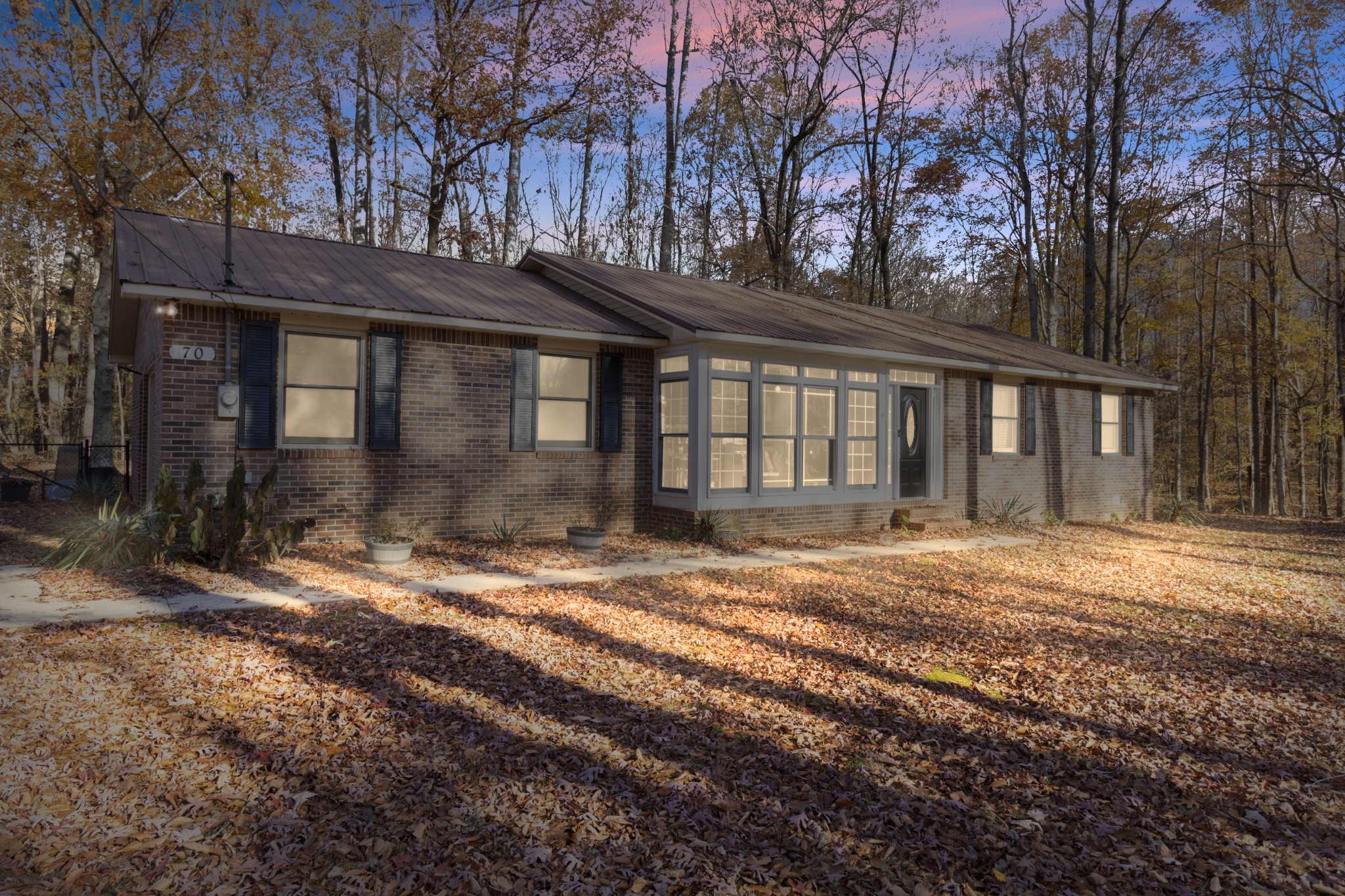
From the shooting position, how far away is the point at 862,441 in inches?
484

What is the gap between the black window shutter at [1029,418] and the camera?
14211 mm

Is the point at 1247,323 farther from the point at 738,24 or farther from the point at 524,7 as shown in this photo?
the point at 524,7

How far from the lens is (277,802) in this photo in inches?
119

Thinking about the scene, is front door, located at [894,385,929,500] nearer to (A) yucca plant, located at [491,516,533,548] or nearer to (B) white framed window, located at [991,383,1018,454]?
(B) white framed window, located at [991,383,1018,454]

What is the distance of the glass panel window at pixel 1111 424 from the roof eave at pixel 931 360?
395 mm

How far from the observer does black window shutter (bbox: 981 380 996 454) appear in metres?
13.3

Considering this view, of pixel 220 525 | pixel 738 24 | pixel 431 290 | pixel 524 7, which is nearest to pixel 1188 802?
pixel 220 525

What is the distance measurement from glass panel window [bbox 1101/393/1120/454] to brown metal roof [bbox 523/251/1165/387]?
59 centimetres

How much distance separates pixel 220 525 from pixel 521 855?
5.77 metres

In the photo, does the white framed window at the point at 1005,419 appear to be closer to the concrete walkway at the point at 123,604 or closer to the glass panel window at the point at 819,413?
the glass panel window at the point at 819,413

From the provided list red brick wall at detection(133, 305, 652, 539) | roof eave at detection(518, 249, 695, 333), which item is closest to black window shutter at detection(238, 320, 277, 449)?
red brick wall at detection(133, 305, 652, 539)

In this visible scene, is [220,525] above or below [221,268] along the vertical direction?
below

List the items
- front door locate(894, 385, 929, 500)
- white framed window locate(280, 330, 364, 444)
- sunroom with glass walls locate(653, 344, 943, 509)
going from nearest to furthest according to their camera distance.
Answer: sunroom with glass walls locate(653, 344, 943, 509) → white framed window locate(280, 330, 364, 444) → front door locate(894, 385, 929, 500)

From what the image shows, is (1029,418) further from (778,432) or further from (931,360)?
(778,432)
